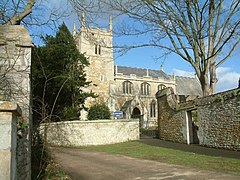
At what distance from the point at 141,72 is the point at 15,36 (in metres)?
55.3

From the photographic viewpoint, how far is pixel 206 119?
1623 centimetres

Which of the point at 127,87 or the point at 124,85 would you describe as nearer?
the point at 124,85

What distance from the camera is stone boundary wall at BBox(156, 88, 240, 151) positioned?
13.7 m

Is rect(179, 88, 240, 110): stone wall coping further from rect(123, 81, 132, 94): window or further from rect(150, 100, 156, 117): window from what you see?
rect(150, 100, 156, 117): window

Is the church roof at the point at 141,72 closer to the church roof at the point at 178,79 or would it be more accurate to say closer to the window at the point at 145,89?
the church roof at the point at 178,79

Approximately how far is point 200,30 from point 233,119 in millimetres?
6088

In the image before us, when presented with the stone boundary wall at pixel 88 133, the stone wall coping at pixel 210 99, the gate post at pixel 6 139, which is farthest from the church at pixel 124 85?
the gate post at pixel 6 139

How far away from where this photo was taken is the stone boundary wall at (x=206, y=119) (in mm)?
13709

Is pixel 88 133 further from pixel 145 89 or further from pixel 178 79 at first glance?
pixel 178 79

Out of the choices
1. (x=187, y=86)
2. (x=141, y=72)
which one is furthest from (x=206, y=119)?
(x=187, y=86)

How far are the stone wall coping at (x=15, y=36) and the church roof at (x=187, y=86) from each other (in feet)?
188

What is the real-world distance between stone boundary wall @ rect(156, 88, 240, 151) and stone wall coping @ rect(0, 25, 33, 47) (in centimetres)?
1113

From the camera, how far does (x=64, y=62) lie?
2380 centimetres

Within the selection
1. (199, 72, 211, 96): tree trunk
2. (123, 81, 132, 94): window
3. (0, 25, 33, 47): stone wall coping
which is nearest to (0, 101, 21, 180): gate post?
(0, 25, 33, 47): stone wall coping
